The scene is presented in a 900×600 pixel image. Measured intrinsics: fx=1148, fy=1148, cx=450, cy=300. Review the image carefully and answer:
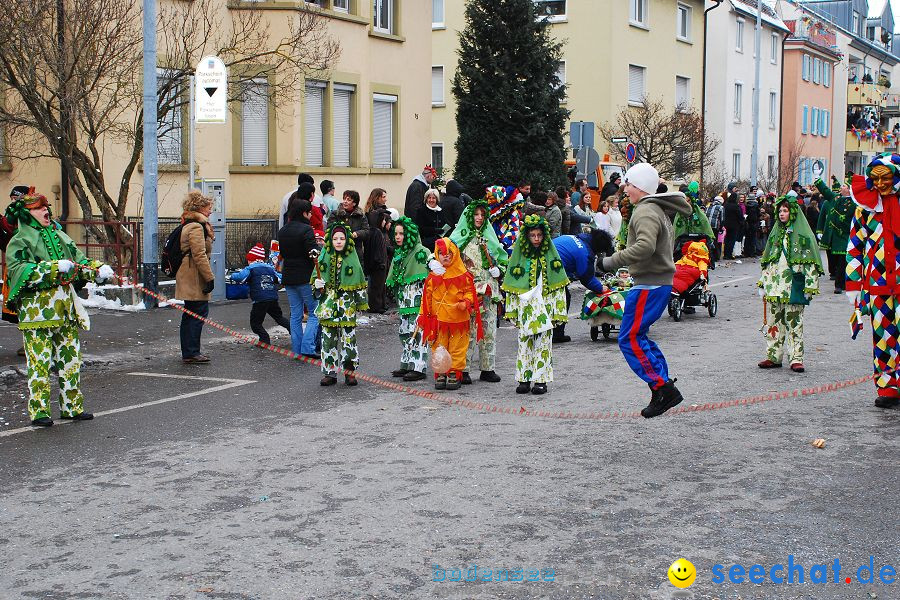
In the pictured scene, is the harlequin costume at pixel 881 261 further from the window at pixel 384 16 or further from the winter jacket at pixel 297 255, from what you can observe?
the window at pixel 384 16

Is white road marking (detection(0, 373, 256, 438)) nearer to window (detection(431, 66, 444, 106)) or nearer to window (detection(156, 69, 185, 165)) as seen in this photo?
window (detection(156, 69, 185, 165))

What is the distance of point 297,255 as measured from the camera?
12594 millimetres

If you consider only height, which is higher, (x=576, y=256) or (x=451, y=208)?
(x=451, y=208)

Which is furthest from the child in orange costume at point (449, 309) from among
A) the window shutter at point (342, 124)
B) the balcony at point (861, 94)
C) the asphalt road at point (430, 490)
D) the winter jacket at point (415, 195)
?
the balcony at point (861, 94)

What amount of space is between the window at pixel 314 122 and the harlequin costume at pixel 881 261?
1560 centimetres

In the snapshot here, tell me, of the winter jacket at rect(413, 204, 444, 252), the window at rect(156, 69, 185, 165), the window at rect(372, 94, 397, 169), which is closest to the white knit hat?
the winter jacket at rect(413, 204, 444, 252)

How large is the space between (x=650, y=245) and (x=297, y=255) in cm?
538

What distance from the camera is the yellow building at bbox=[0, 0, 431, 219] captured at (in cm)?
2080

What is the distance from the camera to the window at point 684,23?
150 feet

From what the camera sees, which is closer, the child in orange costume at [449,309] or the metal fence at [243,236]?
the child in orange costume at [449,309]

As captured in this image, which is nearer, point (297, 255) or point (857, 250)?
point (857, 250)

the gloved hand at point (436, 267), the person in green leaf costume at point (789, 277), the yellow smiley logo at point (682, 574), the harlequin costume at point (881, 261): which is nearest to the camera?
the yellow smiley logo at point (682, 574)

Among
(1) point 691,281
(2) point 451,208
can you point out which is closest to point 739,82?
(1) point 691,281

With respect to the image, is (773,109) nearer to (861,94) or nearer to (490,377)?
(861,94)
